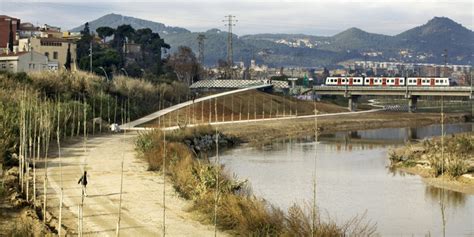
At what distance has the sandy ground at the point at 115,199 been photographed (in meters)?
20.1

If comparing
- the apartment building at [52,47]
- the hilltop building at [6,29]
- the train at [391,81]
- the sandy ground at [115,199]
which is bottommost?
the sandy ground at [115,199]

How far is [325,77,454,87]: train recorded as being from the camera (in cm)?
10219

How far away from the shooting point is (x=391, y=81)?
346 ft

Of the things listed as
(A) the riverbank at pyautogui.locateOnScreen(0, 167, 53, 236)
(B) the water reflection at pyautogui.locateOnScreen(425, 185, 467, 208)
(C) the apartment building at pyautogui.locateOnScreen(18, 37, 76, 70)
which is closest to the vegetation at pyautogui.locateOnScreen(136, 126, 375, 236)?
(A) the riverbank at pyautogui.locateOnScreen(0, 167, 53, 236)

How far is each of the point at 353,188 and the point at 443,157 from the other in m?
7.08

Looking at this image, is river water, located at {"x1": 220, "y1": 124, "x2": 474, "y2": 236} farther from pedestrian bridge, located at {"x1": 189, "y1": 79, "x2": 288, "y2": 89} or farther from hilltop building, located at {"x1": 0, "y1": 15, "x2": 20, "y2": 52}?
hilltop building, located at {"x1": 0, "y1": 15, "x2": 20, "y2": 52}

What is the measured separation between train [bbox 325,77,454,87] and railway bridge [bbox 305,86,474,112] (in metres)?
1.68

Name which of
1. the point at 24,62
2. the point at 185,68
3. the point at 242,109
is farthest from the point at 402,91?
the point at 24,62

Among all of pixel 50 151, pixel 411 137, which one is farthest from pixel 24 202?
pixel 411 137

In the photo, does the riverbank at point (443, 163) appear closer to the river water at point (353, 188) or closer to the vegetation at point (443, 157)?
the vegetation at point (443, 157)

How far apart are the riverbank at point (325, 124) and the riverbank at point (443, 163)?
54.1ft

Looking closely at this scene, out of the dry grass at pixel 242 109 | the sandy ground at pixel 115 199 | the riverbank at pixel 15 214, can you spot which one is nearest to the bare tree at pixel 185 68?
the dry grass at pixel 242 109

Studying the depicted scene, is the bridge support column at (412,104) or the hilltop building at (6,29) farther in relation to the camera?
the hilltop building at (6,29)

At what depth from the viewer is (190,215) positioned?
2217 cm
